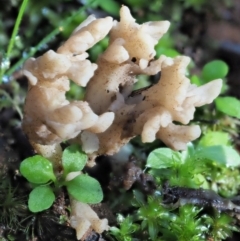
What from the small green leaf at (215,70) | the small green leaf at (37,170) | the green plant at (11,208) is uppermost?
the small green leaf at (37,170)

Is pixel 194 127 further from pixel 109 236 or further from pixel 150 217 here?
pixel 109 236

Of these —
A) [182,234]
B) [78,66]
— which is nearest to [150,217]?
[182,234]

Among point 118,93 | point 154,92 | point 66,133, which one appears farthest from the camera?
point 118,93

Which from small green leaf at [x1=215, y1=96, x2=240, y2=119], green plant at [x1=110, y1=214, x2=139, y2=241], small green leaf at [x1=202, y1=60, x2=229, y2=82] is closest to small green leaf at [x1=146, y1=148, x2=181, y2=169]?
green plant at [x1=110, y1=214, x2=139, y2=241]

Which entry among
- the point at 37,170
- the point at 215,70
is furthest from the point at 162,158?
the point at 215,70

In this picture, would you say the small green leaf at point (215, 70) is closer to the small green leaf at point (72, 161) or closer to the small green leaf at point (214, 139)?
the small green leaf at point (214, 139)

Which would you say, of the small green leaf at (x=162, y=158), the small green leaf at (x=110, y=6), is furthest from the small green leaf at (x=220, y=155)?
the small green leaf at (x=110, y=6)

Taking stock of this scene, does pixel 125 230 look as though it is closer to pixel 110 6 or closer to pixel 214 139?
pixel 214 139
